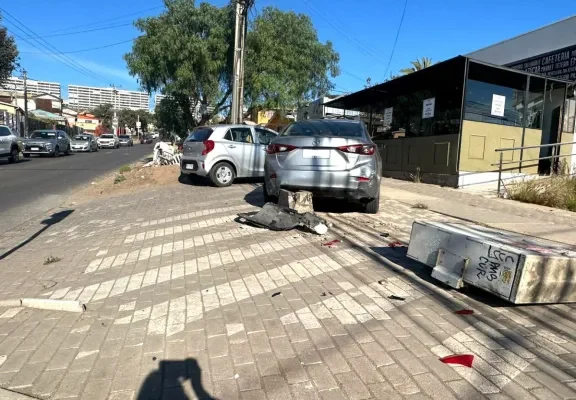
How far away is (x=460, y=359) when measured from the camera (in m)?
2.89

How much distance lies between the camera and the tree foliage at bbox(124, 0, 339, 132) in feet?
63.2

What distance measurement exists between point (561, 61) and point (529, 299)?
1306cm

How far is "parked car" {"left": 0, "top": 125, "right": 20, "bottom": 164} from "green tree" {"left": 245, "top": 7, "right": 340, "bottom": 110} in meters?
11.5

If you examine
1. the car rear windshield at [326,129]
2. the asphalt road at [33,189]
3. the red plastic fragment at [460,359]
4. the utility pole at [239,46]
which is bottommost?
the asphalt road at [33,189]

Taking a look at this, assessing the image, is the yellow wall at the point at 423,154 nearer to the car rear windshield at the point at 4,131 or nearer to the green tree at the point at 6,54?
the car rear windshield at the point at 4,131

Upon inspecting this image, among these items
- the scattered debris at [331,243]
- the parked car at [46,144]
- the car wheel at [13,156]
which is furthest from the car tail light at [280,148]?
the parked car at [46,144]

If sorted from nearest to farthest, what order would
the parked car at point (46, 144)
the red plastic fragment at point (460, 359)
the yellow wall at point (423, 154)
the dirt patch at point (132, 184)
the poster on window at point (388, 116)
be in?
the red plastic fragment at point (460, 359) < the dirt patch at point (132, 184) < the yellow wall at point (423, 154) < the poster on window at point (388, 116) < the parked car at point (46, 144)

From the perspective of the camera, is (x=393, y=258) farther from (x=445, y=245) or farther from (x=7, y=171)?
(x=7, y=171)

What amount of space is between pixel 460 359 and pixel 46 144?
95.8 feet

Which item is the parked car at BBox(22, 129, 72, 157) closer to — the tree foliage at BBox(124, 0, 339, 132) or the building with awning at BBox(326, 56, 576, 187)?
the tree foliage at BBox(124, 0, 339, 132)

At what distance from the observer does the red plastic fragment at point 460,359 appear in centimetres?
284

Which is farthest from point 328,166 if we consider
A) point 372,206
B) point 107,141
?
point 107,141

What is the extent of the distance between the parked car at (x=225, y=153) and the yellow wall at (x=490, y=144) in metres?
5.36

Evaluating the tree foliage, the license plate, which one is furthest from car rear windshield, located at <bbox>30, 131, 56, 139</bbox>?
the license plate
